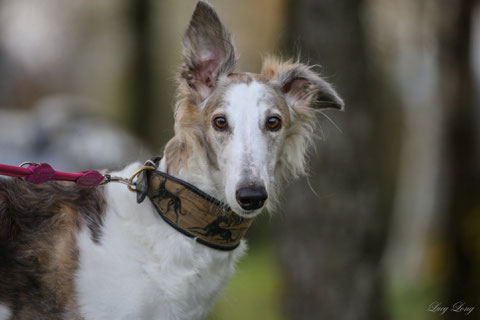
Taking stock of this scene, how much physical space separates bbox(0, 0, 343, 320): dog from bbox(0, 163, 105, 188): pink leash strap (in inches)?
5.0

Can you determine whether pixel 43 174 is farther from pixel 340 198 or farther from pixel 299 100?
pixel 340 198

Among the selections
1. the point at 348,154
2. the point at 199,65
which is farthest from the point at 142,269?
the point at 348,154

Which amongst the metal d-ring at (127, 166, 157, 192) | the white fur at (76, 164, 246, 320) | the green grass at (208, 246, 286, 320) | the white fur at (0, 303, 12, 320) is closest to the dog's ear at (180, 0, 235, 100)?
the metal d-ring at (127, 166, 157, 192)

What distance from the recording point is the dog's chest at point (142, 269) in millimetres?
3164

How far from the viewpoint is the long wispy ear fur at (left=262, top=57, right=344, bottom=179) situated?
12.9ft

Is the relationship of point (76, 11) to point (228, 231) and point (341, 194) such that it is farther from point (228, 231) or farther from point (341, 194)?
point (228, 231)

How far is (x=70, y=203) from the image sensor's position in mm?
3438

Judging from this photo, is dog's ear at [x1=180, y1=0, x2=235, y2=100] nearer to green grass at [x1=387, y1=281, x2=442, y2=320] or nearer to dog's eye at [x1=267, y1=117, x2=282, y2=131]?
dog's eye at [x1=267, y1=117, x2=282, y2=131]

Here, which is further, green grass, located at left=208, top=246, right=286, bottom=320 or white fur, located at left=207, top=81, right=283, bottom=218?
green grass, located at left=208, top=246, right=286, bottom=320

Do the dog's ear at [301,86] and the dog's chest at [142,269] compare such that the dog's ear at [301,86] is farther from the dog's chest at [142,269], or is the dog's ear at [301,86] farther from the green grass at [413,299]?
the green grass at [413,299]

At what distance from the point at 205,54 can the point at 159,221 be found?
1.17 m

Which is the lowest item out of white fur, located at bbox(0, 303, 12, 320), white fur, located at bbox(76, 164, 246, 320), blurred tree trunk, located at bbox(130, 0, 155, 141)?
blurred tree trunk, located at bbox(130, 0, 155, 141)

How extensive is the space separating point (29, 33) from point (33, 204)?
49.8 feet

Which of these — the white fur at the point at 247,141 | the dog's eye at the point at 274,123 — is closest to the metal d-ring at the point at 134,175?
the white fur at the point at 247,141
